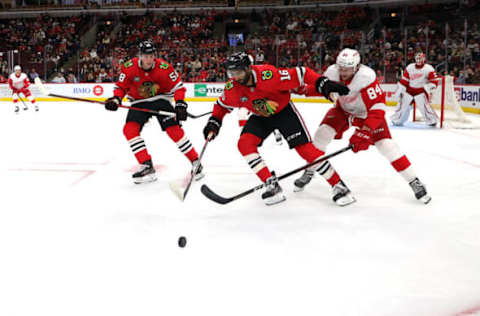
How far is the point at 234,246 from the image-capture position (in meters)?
2.34

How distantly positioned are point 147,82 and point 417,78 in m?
4.98

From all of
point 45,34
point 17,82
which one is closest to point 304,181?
point 17,82

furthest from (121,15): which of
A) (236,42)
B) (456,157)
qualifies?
(456,157)

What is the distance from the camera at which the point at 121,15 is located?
19.9 meters

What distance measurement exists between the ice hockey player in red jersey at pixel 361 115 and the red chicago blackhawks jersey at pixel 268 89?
0.40ft

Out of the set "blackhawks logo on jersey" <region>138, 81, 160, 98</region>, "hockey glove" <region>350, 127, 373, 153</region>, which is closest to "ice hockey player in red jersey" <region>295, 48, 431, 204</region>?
Answer: "hockey glove" <region>350, 127, 373, 153</region>

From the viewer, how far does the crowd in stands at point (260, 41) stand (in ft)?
37.6

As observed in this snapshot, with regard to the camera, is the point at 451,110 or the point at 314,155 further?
the point at 451,110

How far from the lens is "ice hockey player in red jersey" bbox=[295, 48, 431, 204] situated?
2809mm

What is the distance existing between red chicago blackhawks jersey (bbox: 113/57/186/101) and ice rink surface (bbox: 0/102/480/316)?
763 mm

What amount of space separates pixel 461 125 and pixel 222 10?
14412 mm

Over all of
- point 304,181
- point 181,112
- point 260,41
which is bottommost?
point 304,181

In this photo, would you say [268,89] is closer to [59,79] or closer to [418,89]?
[418,89]

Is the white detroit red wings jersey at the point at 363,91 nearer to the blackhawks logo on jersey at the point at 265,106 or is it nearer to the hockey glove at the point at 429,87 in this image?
the blackhawks logo on jersey at the point at 265,106
